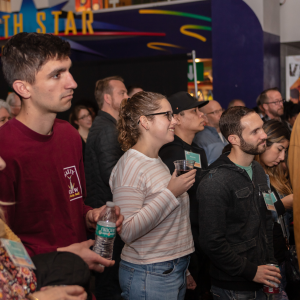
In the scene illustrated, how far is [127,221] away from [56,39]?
89 centimetres

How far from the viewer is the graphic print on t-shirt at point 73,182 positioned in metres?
1.50

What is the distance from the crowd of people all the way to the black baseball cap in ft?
0.18

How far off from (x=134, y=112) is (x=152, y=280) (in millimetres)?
904

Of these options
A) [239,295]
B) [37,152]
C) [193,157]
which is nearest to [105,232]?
[37,152]

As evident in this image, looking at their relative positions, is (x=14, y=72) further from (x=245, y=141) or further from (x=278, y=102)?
(x=278, y=102)

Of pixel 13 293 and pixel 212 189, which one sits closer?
pixel 13 293

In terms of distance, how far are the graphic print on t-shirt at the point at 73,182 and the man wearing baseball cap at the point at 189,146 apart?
1210mm

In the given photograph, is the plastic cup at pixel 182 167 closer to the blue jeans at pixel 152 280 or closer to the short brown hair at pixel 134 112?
the short brown hair at pixel 134 112

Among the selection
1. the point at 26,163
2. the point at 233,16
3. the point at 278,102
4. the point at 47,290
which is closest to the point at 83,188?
the point at 26,163

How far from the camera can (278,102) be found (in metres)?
5.22

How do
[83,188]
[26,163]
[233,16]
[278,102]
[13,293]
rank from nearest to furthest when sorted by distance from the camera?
[13,293] < [26,163] < [83,188] < [278,102] < [233,16]

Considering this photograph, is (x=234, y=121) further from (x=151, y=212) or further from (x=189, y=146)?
(x=151, y=212)

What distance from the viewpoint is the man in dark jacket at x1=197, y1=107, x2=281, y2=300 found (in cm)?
188

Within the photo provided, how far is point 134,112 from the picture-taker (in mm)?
2029
